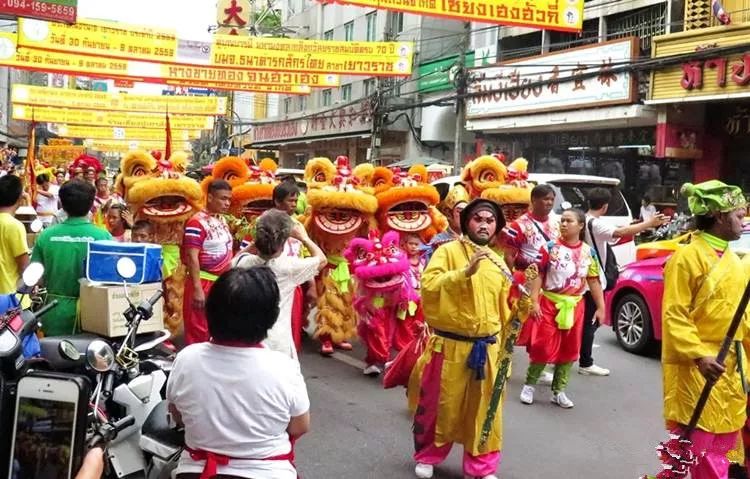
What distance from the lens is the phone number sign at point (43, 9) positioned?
788 cm

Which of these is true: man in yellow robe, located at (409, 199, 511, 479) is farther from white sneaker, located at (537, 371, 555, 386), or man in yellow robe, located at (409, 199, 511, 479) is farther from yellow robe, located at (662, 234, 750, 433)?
white sneaker, located at (537, 371, 555, 386)

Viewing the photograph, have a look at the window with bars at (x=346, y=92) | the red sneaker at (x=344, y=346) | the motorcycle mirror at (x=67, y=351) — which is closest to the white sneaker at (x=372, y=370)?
the red sneaker at (x=344, y=346)

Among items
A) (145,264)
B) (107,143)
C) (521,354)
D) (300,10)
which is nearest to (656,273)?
(521,354)

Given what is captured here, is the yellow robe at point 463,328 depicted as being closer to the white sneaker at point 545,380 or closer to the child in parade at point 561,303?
the child in parade at point 561,303

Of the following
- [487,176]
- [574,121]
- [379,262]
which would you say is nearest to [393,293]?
[379,262]

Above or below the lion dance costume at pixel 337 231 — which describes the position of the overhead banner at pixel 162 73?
above

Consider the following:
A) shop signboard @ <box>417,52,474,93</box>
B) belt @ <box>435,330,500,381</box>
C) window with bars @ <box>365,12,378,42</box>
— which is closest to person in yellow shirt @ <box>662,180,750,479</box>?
belt @ <box>435,330,500,381</box>

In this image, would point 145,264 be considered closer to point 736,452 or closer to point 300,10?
point 736,452

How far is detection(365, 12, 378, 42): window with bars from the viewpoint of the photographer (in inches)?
1172

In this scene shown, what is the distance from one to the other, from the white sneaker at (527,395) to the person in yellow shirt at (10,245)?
398cm

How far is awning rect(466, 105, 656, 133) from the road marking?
11.2 meters

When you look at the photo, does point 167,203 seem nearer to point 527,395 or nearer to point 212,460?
point 527,395

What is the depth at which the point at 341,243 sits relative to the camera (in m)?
7.57

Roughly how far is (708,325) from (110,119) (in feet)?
90.6
